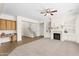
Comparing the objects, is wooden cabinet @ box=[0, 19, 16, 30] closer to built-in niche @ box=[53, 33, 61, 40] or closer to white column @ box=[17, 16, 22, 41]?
white column @ box=[17, 16, 22, 41]

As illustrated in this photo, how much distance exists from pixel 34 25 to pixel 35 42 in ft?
0.99

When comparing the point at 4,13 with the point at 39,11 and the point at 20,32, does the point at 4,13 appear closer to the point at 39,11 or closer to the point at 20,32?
the point at 20,32

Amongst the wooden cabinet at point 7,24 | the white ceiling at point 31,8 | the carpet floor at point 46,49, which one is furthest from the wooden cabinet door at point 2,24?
the carpet floor at point 46,49

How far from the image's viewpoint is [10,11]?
163 cm

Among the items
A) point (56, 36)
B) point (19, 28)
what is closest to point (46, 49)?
point (56, 36)

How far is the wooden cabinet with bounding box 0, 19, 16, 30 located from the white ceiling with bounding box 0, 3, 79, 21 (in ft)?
0.52

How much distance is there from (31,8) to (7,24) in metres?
0.49

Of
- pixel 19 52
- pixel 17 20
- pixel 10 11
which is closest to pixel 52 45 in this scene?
pixel 19 52

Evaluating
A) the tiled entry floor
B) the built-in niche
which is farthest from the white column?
the built-in niche

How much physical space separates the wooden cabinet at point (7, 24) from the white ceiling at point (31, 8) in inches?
6.2

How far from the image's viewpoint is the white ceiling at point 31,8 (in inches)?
64.9

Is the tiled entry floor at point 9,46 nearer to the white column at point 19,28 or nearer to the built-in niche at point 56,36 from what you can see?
the white column at point 19,28

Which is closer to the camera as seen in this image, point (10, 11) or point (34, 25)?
point (10, 11)

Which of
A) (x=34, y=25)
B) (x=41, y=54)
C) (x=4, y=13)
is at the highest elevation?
(x=4, y=13)
